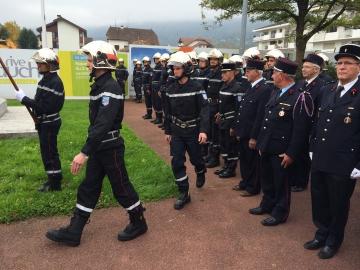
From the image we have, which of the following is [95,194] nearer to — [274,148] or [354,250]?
[274,148]

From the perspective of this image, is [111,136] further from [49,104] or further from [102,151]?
[49,104]

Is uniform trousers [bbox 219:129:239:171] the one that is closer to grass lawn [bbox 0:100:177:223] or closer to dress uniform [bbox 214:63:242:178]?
dress uniform [bbox 214:63:242:178]

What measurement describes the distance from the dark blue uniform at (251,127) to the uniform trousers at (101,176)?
209 cm

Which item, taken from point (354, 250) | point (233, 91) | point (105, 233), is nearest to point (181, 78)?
point (233, 91)

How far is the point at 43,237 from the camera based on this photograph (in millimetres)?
3629

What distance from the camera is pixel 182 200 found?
14.8ft

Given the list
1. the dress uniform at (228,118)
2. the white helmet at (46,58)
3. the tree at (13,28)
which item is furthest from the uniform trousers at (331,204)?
the tree at (13,28)

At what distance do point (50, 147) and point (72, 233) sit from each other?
5.44 feet

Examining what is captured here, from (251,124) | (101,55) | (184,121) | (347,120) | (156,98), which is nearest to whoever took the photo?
(347,120)

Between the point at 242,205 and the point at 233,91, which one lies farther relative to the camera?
the point at 233,91

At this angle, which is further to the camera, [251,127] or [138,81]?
[138,81]

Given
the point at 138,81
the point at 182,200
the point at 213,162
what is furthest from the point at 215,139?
the point at 138,81

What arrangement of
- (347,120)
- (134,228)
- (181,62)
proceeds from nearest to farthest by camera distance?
(347,120) → (134,228) → (181,62)

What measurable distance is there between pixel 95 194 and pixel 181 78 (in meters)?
2.08
